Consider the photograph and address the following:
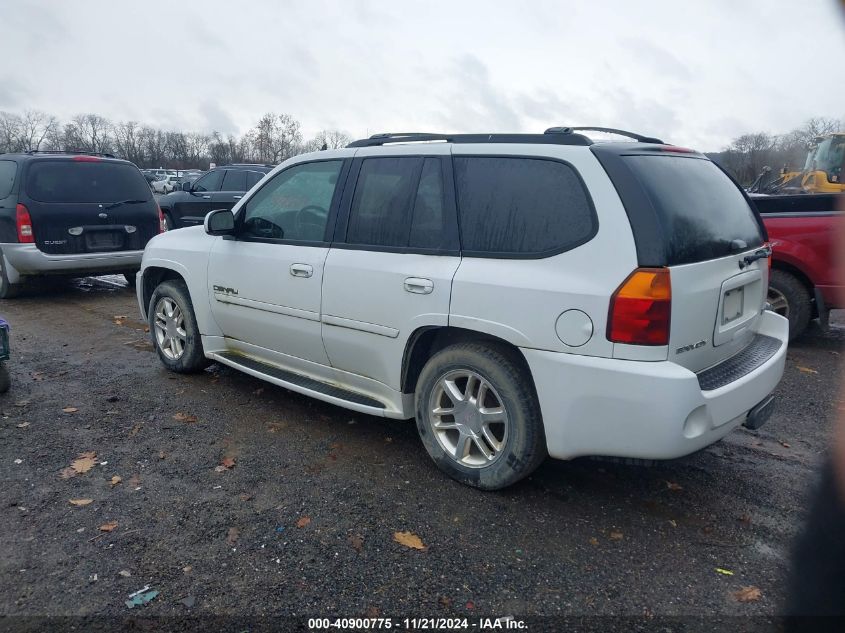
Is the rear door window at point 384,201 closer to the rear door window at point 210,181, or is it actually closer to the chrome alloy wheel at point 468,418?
the chrome alloy wheel at point 468,418

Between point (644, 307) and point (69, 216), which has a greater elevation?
point (69, 216)

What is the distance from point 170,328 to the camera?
546cm

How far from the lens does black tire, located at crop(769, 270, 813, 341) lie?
6371 mm

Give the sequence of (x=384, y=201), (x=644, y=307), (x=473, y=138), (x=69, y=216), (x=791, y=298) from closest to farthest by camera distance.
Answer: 1. (x=644, y=307)
2. (x=473, y=138)
3. (x=384, y=201)
4. (x=791, y=298)
5. (x=69, y=216)

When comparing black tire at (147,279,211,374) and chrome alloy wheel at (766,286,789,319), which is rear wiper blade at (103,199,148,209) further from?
chrome alloy wheel at (766,286,789,319)

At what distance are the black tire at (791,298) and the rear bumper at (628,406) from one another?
3786 millimetres

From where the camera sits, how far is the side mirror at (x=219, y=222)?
459 cm

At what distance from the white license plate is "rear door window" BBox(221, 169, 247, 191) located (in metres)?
12.3

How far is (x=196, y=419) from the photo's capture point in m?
4.55

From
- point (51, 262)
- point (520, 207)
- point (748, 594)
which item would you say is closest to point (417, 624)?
point (748, 594)

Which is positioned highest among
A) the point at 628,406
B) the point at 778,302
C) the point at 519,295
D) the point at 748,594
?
the point at 519,295

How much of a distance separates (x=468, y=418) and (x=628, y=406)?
923mm

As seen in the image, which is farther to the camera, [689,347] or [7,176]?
[7,176]

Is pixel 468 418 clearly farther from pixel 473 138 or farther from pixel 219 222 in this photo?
pixel 219 222
